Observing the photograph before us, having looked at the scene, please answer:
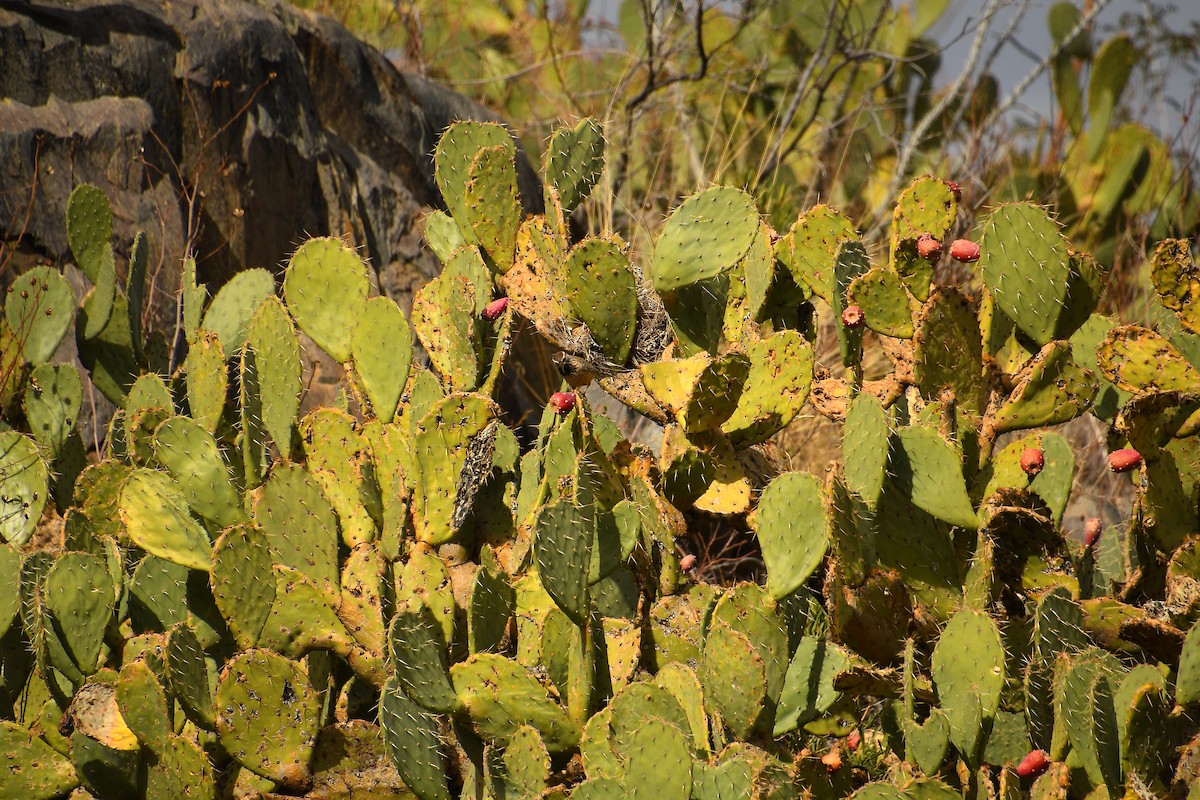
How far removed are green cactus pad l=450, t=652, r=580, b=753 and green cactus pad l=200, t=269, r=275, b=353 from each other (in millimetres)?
1056

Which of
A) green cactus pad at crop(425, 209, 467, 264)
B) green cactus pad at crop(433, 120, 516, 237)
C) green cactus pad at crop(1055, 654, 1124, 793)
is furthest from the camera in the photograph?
green cactus pad at crop(425, 209, 467, 264)

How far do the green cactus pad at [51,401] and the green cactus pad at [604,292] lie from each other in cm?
119

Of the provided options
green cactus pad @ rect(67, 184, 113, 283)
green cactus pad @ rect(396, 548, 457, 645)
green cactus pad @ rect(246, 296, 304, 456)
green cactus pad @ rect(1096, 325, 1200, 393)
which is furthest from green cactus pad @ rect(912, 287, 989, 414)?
green cactus pad @ rect(67, 184, 113, 283)

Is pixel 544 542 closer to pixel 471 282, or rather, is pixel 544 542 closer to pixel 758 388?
pixel 758 388

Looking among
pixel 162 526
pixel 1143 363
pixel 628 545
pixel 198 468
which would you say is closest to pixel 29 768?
pixel 162 526

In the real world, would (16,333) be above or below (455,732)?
above

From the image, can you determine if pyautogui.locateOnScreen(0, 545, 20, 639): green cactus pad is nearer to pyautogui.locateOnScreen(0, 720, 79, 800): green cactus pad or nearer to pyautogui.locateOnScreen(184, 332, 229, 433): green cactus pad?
pyautogui.locateOnScreen(0, 720, 79, 800): green cactus pad

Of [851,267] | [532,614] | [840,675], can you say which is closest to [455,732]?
[532,614]

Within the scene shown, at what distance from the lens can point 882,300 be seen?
1.90 meters

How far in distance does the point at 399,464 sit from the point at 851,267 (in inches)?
34.1

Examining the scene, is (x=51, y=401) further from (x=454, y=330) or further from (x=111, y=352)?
(x=454, y=330)

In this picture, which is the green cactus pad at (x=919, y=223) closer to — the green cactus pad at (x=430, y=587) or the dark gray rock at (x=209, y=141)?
the green cactus pad at (x=430, y=587)

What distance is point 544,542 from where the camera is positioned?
165 centimetres

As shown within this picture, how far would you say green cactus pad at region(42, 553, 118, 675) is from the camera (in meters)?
1.96
